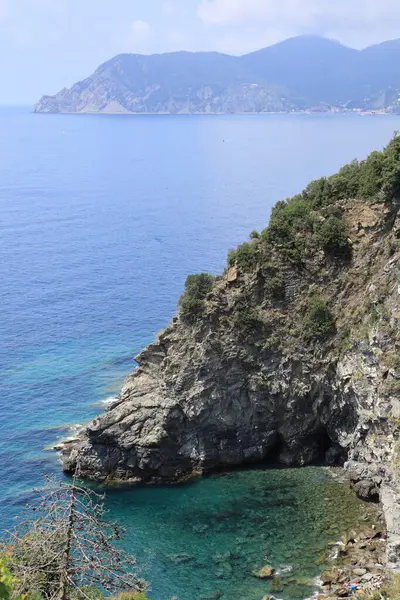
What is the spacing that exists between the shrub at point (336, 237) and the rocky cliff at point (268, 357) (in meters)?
0.08

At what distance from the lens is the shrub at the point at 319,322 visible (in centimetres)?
5425

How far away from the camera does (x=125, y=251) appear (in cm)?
11819

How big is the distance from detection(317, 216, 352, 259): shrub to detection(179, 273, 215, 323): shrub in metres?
9.84

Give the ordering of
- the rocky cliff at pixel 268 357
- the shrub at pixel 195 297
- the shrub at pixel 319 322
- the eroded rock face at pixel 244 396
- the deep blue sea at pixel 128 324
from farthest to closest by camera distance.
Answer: the shrub at pixel 195 297 → the eroded rock face at pixel 244 396 → the rocky cliff at pixel 268 357 → the shrub at pixel 319 322 → the deep blue sea at pixel 128 324

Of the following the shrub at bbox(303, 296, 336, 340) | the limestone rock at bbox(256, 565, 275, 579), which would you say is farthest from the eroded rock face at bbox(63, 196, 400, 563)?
the limestone rock at bbox(256, 565, 275, 579)

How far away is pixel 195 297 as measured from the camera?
5638 cm

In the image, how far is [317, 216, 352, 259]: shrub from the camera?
5491 cm

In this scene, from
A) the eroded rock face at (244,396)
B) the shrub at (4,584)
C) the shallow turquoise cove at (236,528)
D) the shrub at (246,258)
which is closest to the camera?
the shrub at (4,584)

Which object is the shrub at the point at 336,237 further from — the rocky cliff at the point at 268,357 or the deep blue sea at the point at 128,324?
the deep blue sea at the point at 128,324

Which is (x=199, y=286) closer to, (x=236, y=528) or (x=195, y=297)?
(x=195, y=297)

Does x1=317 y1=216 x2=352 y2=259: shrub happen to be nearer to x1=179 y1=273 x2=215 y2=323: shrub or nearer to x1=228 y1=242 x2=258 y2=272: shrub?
x1=228 y1=242 x2=258 y2=272: shrub

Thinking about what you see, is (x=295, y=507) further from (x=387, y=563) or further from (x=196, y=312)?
(x=196, y=312)

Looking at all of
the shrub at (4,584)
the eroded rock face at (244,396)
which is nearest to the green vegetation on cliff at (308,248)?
the eroded rock face at (244,396)

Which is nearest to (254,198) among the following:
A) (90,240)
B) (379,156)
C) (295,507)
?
(90,240)
